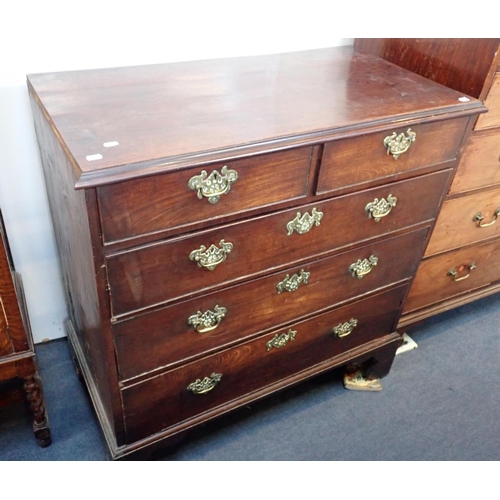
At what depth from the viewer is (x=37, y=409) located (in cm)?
133

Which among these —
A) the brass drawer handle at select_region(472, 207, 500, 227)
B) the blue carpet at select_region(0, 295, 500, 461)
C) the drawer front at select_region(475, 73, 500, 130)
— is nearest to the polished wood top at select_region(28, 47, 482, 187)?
the drawer front at select_region(475, 73, 500, 130)

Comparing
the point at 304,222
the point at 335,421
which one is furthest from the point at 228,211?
the point at 335,421

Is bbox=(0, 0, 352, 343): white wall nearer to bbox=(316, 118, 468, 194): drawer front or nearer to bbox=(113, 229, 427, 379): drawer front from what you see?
bbox=(316, 118, 468, 194): drawer front

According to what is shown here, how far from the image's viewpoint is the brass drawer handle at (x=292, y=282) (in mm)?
1210

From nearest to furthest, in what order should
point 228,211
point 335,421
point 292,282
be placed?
1. point 228,211
2. point 292,282
3. point 335,421

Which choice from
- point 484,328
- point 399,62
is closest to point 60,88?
point 399,62

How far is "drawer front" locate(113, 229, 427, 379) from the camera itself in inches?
42.5

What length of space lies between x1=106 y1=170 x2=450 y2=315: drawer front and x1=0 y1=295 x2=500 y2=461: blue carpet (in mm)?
597

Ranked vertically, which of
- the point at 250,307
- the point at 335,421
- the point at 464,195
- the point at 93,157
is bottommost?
the point at 335,421

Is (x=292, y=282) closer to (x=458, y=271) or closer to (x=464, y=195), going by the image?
(x=464, y=195)

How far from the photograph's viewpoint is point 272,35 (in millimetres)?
1451

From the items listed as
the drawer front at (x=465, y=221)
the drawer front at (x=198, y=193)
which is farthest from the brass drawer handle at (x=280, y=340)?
the drawer front at (x=465, y=221)

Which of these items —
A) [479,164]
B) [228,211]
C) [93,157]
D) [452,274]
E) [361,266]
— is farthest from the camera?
[452,274]

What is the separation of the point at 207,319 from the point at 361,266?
440mm
